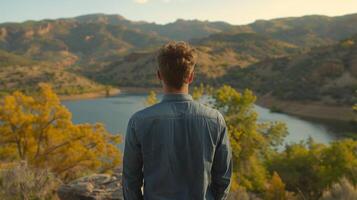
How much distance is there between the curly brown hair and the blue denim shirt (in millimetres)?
107

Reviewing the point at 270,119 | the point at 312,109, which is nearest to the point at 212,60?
the point at 312,109

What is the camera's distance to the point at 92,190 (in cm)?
749

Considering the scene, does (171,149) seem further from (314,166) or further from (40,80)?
(40,80)

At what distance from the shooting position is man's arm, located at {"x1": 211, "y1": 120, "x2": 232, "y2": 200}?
276 centimetres

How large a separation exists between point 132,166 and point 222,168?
2.03 ft

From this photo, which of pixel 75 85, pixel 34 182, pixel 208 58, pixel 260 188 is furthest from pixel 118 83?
pixel 34 182

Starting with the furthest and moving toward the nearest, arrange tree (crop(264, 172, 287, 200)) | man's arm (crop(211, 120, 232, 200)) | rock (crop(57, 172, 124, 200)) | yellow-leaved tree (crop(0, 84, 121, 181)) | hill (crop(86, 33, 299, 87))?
hill (crop(86, 33, 299, 87)) → yellow-leaved tree (crop(0, 84, 121, 181)) → tree (crop(264, 172, 287, 200)) → rock (crop(57, 172, 124, 200)) → man's arm (crop(211, 120, 232, 200))

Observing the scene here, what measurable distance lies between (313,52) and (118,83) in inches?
2317

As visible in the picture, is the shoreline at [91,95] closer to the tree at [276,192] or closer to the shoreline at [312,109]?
the shoreline at [312,109]

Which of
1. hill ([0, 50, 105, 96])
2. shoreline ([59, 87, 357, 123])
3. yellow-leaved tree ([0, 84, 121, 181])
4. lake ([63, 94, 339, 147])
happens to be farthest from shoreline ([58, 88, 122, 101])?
yellow-leaved tree ([0, 84, 121, 181])

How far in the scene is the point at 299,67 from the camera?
101250 mm

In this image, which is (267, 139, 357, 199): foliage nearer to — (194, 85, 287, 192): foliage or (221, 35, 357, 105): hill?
(194, 85, 287, 192): foliage

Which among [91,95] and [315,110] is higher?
[315,110]

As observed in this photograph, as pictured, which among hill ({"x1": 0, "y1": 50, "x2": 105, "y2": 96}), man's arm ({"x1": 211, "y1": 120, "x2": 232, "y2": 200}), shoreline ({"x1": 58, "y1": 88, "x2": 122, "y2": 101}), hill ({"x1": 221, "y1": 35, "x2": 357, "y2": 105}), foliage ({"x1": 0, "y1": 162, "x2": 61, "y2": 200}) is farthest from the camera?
hill ({"x1": 0, "y1": 50, "x2": 105, "y2": 96})
